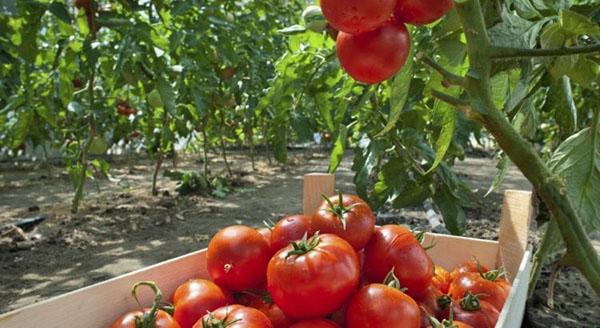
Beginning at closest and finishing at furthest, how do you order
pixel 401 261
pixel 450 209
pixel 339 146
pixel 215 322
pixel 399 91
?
1. pixel 399 91
2. pixel 215 322
3. pixel 401 261
4. pixel 339 146
5. pixel 450 209

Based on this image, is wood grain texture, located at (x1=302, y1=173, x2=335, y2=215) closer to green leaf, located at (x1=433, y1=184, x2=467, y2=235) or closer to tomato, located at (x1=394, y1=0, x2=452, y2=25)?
green leaf, located at (x1=433, y1=184, x2=467, y2=235)

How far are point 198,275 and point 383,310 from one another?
0.62m

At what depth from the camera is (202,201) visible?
183 inches

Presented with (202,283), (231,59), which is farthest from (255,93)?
(202,283)

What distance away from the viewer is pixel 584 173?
911mm

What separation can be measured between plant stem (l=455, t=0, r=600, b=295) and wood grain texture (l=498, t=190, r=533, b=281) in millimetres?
704

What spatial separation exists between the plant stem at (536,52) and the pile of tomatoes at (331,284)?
0.49 metres

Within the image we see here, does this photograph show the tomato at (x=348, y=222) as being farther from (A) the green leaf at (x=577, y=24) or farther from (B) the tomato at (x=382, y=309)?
(A) the green leaf at (x=577, y=24)

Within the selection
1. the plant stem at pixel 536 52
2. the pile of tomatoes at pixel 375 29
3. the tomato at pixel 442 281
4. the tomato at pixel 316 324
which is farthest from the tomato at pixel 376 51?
the tomato at pixel 442 281

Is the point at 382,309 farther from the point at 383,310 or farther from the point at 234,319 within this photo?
the point at 234,319

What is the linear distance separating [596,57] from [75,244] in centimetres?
310

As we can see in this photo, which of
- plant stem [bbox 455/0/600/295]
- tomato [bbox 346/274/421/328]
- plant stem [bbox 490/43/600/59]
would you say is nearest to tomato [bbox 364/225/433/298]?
tomato [bbox 346/274/421/328]

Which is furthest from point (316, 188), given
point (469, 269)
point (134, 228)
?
point (134, 228)

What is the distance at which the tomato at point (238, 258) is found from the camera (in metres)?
1.14
